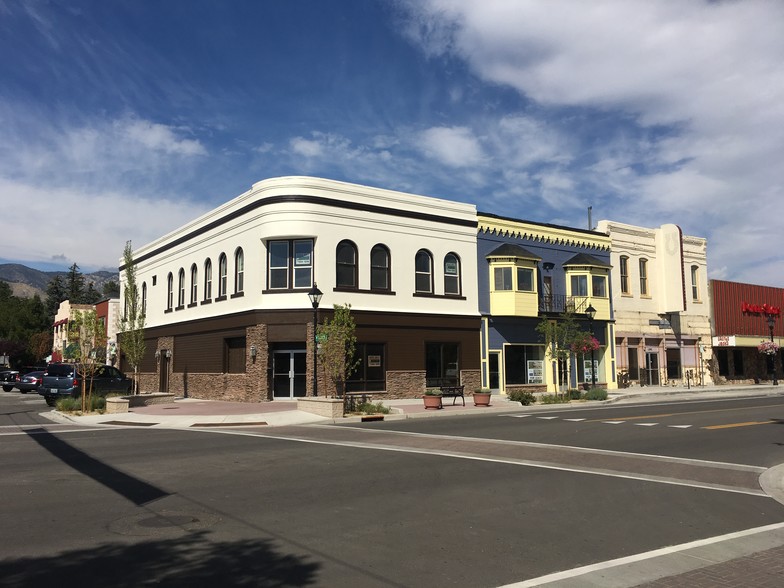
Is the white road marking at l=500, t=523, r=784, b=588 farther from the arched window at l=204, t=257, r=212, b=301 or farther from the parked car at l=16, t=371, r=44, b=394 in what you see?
the parked car at l=16, t=371, r=44, b=394

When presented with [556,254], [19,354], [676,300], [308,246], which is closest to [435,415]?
[308,246]

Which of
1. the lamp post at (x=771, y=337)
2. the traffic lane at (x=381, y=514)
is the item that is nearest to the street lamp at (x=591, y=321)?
the lamp post at (x=771, y=337)

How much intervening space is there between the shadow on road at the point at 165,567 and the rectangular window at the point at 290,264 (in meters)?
22.7

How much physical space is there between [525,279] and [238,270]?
48.9ft

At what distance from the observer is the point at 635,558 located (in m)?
6.50

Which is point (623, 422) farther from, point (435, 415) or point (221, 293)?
point (221, 293)

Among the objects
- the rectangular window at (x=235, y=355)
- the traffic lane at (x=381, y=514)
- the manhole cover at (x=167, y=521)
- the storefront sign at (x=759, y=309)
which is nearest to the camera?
the traffic lane at (x=381, y=514)

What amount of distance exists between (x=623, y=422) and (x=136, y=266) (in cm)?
3542

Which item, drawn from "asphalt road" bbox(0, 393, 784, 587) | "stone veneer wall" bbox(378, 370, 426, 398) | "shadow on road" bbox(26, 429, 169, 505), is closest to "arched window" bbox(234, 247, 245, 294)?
"stone veneer wall" bbox(378, 370, 426, 398)

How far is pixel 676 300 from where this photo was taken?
42.0 m

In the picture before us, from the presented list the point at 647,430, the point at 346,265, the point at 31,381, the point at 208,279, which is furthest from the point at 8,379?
the point at 647,430

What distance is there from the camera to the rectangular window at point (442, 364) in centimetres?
3209

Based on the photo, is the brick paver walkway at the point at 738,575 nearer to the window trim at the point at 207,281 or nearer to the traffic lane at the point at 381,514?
the traffic lane at the point at 381,514

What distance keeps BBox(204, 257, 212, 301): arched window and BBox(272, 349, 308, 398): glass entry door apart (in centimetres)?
716
